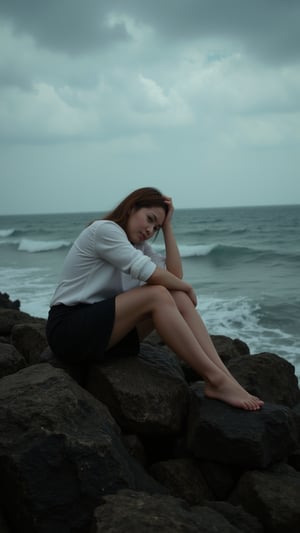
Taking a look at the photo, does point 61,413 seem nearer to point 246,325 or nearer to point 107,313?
point 107,313

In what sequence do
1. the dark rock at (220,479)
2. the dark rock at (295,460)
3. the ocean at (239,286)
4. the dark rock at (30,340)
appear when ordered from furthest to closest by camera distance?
the ocean at (239,286) → the dark rock at (30,340) → the dark rock at (295,460) → the dark rock at (220,479)

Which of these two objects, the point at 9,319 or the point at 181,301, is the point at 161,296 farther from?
the point at 9,319

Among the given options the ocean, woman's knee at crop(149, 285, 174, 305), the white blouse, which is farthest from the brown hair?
the ocean

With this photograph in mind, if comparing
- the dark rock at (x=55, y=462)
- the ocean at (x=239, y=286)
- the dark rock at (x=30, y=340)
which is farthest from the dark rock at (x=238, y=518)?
the ocean at (x=239, y=286)

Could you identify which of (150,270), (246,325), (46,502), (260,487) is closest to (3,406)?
(46,502)

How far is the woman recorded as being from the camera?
133 inches

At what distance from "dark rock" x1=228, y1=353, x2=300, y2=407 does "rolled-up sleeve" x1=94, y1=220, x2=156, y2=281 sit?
1.44 metres

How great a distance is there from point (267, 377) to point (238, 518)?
1823 mm

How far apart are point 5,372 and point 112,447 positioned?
187cm


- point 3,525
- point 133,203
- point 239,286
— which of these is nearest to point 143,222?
point 133,203

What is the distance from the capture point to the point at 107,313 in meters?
3.39

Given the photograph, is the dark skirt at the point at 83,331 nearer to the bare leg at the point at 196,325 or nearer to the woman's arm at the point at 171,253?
the bare leg at the point at 196,325

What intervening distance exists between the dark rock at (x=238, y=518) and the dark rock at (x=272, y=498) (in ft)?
0.57

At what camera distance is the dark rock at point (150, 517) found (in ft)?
6.62
